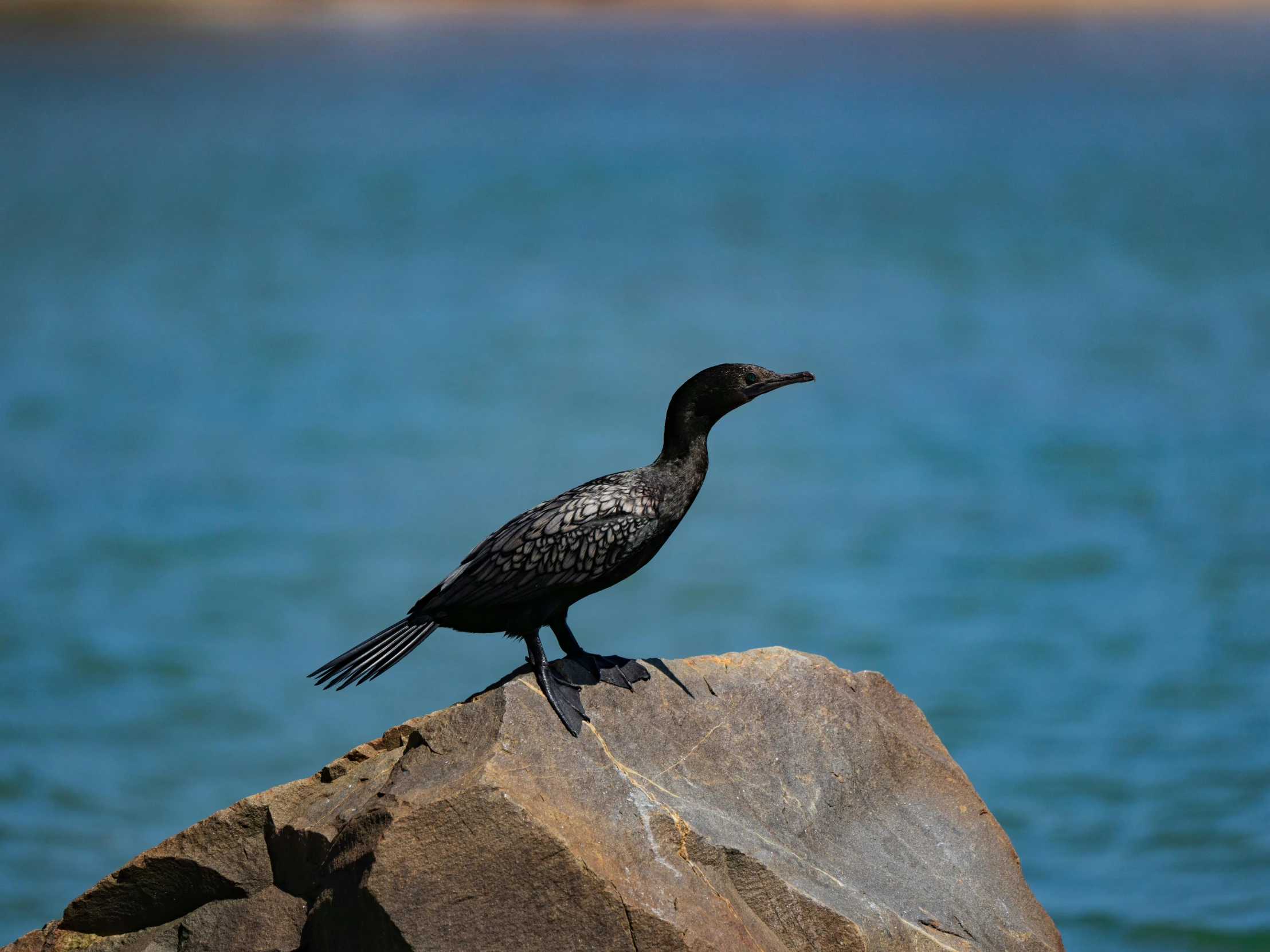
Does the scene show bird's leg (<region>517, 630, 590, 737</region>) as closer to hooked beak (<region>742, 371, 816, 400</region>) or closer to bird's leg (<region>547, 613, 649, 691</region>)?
bird's leg (<region>547, 613, 649, 691</region>)

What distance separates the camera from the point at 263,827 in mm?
6090

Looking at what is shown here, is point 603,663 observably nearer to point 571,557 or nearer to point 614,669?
point 614,669

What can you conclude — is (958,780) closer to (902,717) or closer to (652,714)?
(902,717)

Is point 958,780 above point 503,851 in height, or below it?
above

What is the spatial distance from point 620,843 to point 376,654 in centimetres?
132

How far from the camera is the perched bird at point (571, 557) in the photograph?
593 cm

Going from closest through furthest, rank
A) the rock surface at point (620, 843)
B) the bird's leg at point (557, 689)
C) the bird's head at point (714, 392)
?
the rock surface at point (620, 843) → the bird's leg at point (557, 689) → the bird's head at point (714, 392)

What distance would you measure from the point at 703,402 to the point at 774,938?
2298mm

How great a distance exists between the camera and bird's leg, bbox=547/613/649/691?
6.25m

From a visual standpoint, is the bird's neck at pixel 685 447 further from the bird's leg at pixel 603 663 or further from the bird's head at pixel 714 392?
the bird's leg at pixel 603 663

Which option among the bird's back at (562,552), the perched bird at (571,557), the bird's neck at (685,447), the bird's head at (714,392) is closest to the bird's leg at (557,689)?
the perched bird at (571,557)

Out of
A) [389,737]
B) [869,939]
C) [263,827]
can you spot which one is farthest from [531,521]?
[869,939]

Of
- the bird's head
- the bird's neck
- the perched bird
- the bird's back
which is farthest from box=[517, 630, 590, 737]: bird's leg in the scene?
the bird's head

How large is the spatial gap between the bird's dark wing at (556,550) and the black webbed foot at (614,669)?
47 cm
